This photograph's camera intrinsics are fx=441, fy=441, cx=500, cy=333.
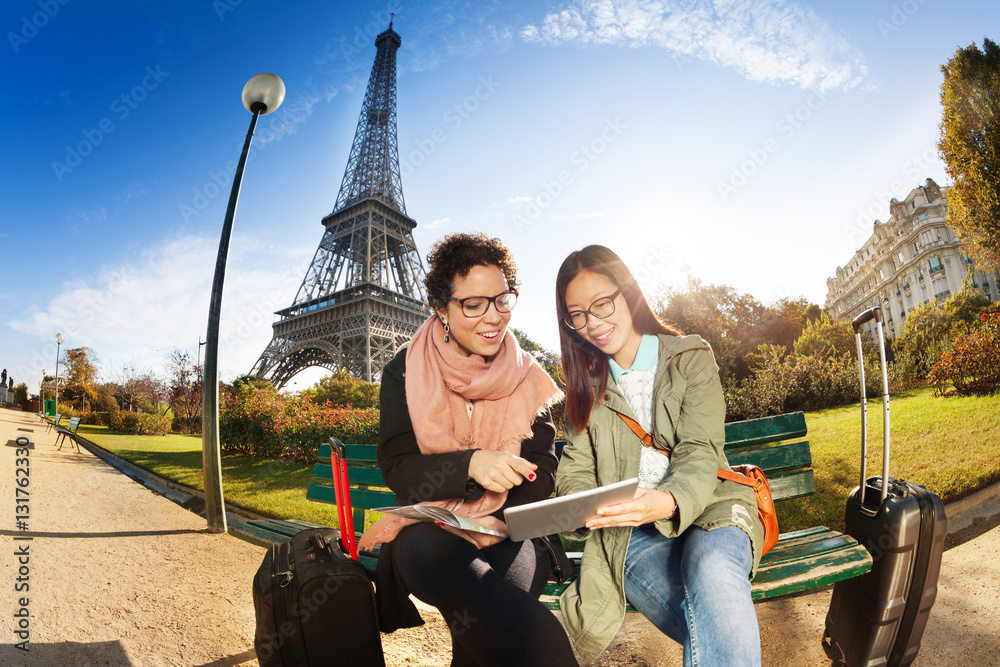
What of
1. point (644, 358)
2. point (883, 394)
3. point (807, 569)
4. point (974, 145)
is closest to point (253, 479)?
point (644, 358)

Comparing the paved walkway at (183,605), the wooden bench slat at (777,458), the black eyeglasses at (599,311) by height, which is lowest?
the paved walkway at (183,605)

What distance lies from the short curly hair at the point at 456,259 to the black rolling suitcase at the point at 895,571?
154 cm

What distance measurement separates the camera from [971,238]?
8.00 meters

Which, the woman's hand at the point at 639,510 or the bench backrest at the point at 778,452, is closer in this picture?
the woman's hand at the point at 639,510

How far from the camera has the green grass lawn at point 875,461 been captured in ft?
12.0

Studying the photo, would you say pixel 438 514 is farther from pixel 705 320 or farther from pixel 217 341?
pixel 705 320

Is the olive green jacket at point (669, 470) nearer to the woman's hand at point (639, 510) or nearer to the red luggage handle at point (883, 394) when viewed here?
the woman's hand at point (639, 510)

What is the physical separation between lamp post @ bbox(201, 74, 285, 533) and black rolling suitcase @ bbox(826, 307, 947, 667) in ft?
16.1

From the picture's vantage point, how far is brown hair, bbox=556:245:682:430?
197 centimetres

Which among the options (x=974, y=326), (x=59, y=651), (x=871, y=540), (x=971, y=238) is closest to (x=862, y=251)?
(x=971, y=238)

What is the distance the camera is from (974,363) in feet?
18.3

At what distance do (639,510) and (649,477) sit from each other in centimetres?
41

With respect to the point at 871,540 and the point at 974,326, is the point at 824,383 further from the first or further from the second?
the point at 871,540

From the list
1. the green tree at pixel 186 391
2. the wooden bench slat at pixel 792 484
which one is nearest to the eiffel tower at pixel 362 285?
the green tree at pixel 186 391
